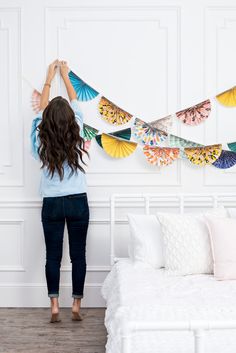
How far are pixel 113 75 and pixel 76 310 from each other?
1.61m

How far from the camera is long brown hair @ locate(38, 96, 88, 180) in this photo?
3289 mm

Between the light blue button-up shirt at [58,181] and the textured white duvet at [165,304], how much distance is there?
57 cm

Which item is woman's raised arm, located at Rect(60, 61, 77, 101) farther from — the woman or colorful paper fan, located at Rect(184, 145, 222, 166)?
colorful paper fan, located at Rect(184, 145, 222, 166)

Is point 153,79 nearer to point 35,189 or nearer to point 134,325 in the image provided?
point 35,189

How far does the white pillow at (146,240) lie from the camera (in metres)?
3.09

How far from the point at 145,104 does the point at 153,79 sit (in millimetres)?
182

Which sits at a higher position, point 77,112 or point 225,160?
point 77,112

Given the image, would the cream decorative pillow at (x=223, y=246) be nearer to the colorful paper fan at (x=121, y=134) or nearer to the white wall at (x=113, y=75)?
the white wall at (x=113, y=75)

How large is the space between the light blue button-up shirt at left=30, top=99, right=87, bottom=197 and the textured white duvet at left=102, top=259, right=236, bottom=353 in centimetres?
57

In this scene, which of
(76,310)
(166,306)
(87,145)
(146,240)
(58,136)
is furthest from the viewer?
(87,145)

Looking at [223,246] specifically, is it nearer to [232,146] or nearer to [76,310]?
[232,146]

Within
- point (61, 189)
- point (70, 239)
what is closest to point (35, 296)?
point (70, 239)

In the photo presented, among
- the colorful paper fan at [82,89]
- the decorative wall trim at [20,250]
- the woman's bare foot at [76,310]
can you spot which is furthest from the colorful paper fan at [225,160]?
the decorative wall trim at [20,250]

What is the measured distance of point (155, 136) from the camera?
3682 millimetres
